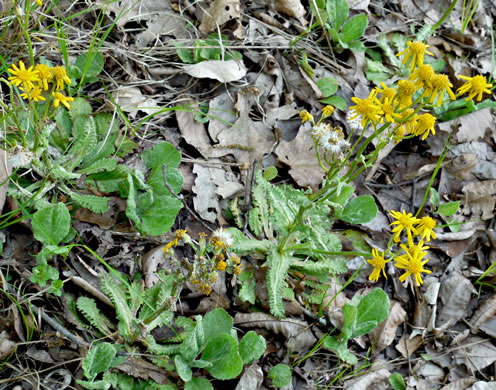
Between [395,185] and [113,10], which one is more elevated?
[113,10]

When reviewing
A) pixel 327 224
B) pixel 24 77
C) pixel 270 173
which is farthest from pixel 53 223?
pixel 327 224

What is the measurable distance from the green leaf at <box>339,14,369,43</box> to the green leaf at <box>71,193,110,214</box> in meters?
2.44

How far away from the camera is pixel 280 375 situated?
2.59 m

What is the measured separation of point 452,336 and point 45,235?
260 cm

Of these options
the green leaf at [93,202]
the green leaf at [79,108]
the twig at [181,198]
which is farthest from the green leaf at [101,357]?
the green leaf at [79,108]

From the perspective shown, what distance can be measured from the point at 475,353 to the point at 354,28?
2.59 metres

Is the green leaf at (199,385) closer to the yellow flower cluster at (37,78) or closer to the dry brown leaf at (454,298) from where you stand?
the yellow flower cluster at (37,78)

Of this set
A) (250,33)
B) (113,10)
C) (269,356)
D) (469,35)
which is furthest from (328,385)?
(469,35)

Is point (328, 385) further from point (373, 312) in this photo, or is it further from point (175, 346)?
point (175, 346)

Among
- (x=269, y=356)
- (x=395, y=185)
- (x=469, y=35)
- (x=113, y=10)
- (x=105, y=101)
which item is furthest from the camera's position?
(x=469, y=35)

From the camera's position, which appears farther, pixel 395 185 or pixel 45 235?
pixel 395 185

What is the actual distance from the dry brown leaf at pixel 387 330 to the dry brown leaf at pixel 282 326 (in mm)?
495

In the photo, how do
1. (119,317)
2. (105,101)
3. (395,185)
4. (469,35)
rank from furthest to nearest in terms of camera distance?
(469,35), (395,185), (105,101), (119,317)

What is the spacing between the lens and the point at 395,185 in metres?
3.71
